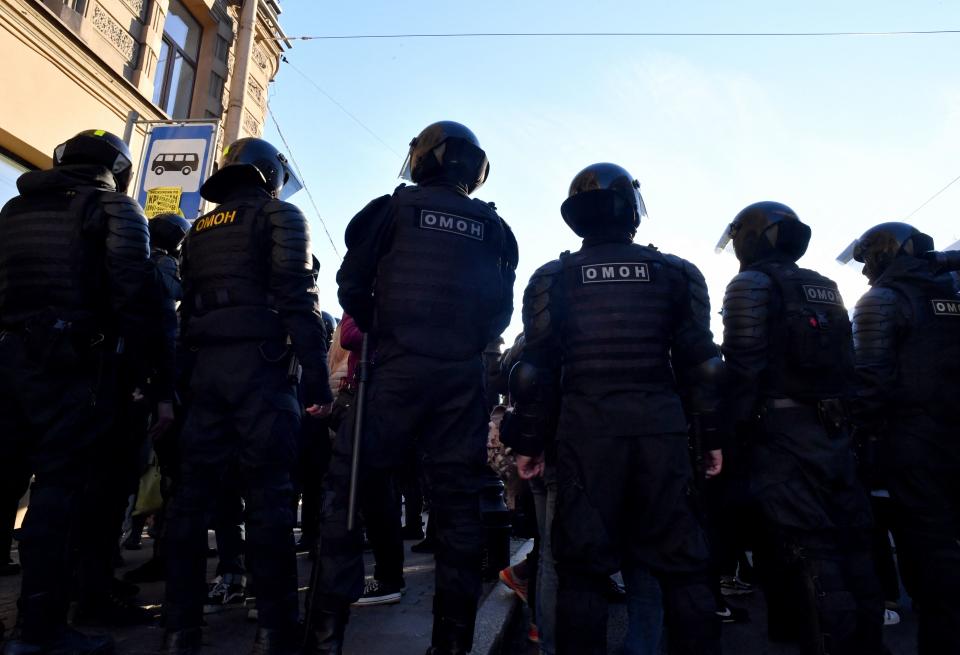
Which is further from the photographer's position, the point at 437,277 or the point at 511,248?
the point at 511,248

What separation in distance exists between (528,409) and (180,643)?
5.43 ft

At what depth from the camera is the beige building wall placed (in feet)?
21.9

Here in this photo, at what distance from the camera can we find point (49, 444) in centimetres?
243

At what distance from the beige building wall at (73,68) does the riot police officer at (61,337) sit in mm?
5191

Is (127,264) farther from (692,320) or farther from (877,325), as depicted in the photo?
(877,325)

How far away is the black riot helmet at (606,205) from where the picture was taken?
269 cm

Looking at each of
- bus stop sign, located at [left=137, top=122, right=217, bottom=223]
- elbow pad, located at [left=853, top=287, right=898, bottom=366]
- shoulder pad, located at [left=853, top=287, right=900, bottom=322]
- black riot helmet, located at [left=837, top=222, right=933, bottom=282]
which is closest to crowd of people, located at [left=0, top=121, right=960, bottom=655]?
elbow pad, located at [left=853, top=287, right=898, bottom=366]

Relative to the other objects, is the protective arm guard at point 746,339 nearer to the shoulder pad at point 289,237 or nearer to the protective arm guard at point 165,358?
the shoulder pad at point 289,237

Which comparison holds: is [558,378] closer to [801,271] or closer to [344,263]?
[344,263]

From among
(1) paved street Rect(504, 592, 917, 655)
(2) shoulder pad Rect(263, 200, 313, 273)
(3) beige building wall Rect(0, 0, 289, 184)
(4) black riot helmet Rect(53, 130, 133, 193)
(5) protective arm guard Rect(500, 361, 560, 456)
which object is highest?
(3) beige building wall Rect(0, 0, 289, 184)

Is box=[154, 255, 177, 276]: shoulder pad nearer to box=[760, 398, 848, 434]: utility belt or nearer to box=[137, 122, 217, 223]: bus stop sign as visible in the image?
box=[137, 122, 217, 223]: bus stop sign

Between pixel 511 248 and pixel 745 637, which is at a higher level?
pixel 511 248

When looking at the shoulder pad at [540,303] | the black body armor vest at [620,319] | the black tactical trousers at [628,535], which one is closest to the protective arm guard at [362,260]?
the shoulder pad at [540,303]

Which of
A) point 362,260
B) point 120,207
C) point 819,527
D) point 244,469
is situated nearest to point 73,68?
point 120,207
